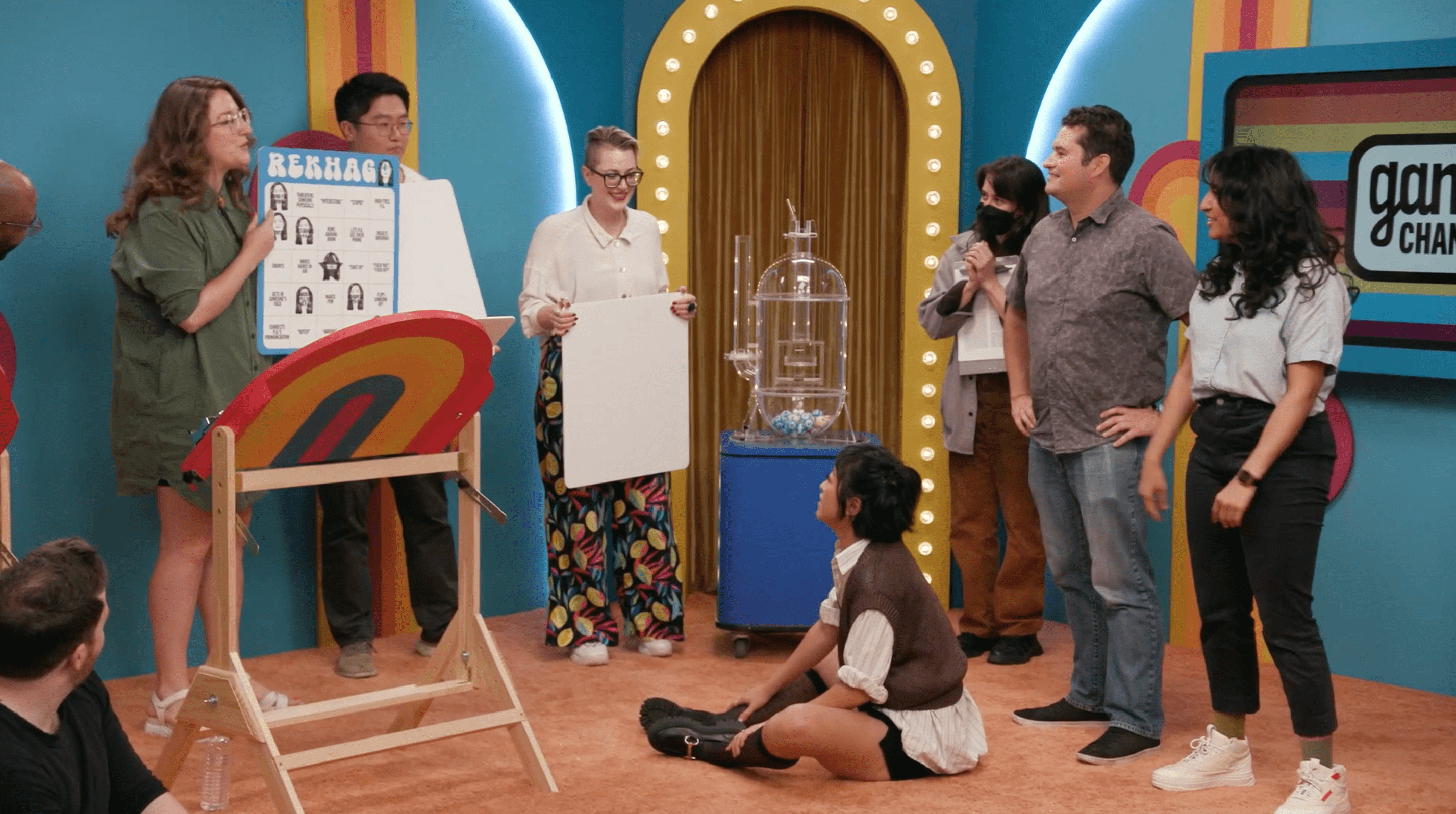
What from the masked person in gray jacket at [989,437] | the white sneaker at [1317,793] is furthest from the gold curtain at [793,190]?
the white sneaker at [1317,793]

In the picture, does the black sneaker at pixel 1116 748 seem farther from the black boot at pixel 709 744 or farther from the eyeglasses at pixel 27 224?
the eyeglasses at pixel 27 224

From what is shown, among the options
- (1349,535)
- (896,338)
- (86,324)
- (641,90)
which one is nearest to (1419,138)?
(1349,535)

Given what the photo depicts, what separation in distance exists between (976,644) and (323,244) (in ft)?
7.50

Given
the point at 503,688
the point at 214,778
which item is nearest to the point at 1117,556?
the point at 503,688

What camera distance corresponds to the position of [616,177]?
4.03 metres

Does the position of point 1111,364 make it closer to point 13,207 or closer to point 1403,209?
point 1403,209

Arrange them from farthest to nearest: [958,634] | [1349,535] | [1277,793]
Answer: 1. [958,634]
2. [1349,535]
3. [1277,793]

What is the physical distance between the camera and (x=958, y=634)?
438cm

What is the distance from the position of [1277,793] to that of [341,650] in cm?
253

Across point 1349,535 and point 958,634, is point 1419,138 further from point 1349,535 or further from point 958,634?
point 958,634

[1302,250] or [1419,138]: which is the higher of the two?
[1419,138]

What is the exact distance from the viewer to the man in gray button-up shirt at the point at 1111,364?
323 centimetres

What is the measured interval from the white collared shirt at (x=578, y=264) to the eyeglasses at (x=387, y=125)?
479mm

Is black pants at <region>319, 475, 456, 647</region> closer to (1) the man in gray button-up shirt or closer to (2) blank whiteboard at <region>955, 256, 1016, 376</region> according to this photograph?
(2) blank whiteboard at <region>955, 256, 1016, 376</region>
